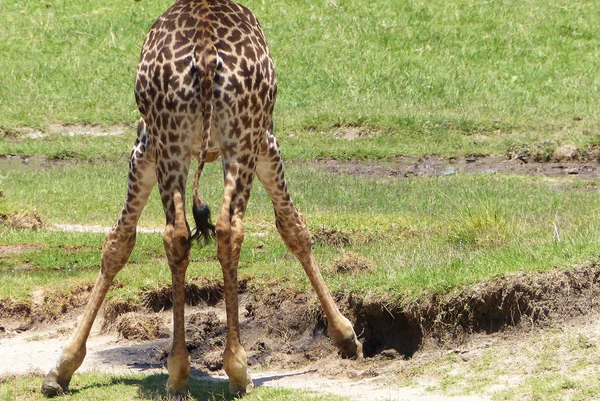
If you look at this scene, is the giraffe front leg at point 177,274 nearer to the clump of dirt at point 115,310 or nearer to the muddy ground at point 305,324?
the muddy ground at point 305,324

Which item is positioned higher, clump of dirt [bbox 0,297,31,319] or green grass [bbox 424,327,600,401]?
green grass [bbox 424,327,600,401]

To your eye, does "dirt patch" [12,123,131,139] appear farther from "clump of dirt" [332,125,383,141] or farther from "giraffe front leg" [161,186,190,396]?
"giraffe front leg" [161,186,190,396]

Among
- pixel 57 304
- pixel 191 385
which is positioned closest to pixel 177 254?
pixel 191 385

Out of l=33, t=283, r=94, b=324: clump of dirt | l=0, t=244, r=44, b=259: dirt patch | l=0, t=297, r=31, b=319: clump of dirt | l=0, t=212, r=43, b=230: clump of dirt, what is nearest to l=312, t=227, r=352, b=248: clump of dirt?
l=33, t=283, r=94, b=324: clump of dirt

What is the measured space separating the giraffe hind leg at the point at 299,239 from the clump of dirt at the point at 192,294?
1589 millimetres

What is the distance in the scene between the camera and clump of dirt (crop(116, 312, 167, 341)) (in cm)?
913

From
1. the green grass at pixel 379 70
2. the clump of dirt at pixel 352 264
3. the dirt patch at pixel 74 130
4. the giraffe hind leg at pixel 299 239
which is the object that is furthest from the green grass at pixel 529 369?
the dirt patch at pixel 74 130

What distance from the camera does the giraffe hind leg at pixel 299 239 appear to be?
7699mm

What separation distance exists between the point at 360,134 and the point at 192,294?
10045 millimetres

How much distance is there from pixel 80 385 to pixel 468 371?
2825mm

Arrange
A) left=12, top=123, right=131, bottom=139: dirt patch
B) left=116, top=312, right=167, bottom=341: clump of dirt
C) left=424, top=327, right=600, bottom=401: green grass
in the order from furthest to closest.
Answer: left=12, top=123, right=131, bottom=139: dirt patch < left=116, top=312, right=167, bottom=341: clump of dirt < left=424, top=327, right=600, bottom=401: green grass

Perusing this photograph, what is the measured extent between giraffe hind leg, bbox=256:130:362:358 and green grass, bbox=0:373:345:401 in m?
0.97

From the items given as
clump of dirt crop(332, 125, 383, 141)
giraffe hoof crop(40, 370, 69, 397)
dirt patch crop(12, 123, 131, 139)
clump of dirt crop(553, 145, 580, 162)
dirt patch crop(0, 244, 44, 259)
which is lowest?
dirt patch crop(12, 123, 131, 139)

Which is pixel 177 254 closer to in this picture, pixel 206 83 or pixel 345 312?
pixel 206 83
